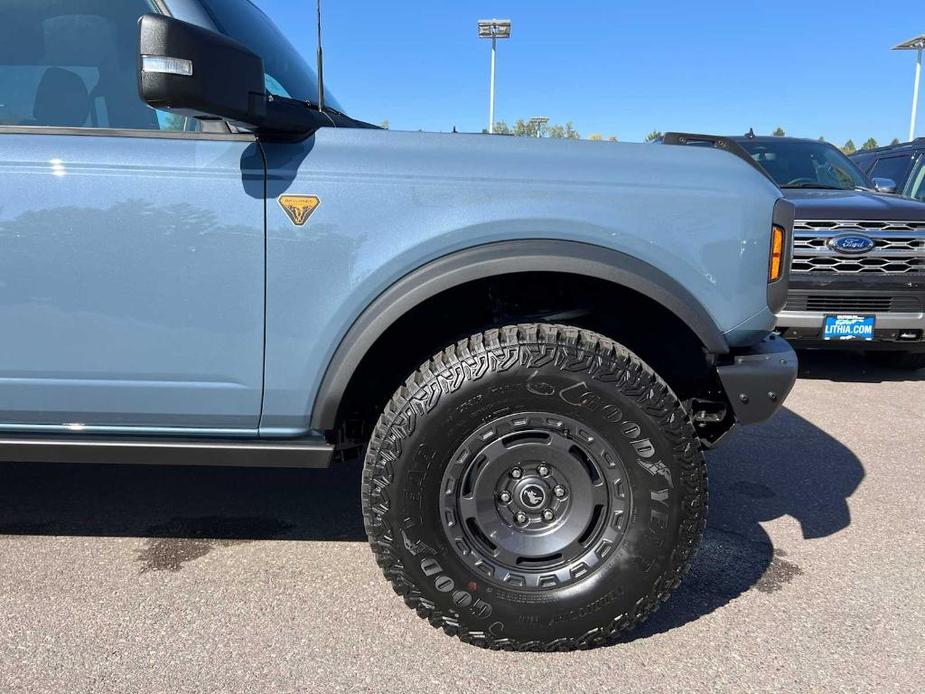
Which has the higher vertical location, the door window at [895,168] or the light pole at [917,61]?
the light pole at [917,61]

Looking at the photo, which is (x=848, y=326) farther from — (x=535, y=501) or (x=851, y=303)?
(x=535, y=501)

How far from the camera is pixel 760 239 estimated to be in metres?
2.16

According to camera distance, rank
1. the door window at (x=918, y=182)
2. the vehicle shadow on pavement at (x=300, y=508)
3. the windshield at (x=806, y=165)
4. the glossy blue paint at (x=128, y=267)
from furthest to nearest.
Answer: the door window at (x=918, y=182) < the windshield at (x=806, y=165) < the vehicle shadow on pavement at (x=300, y=508) < the glossy blue paint at (x=128, y=267)

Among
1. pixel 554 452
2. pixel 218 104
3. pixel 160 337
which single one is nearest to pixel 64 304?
pixel 160 337

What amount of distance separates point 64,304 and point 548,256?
4.82ft

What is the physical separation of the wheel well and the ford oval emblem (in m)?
3.44

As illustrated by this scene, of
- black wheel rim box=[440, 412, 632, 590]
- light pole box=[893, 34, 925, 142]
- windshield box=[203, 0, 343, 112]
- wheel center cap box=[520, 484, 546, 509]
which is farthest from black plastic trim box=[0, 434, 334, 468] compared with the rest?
light pole box=[893, 34, 925, 142]

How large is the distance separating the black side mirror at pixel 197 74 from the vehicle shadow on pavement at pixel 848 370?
5.41 metres

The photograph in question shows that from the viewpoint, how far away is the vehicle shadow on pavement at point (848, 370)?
5848 millimetres

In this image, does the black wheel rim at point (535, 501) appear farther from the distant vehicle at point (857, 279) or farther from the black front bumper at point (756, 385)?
the distant vehicle at point (857, 279)

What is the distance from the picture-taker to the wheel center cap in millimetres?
2119

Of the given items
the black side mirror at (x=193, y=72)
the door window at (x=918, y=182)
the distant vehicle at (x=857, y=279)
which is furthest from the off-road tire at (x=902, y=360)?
the black side mirror at (x=193, y=72)

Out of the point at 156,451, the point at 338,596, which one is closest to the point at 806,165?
the point at 338,596

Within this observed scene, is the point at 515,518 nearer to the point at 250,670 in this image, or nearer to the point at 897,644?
the point at 250,670
